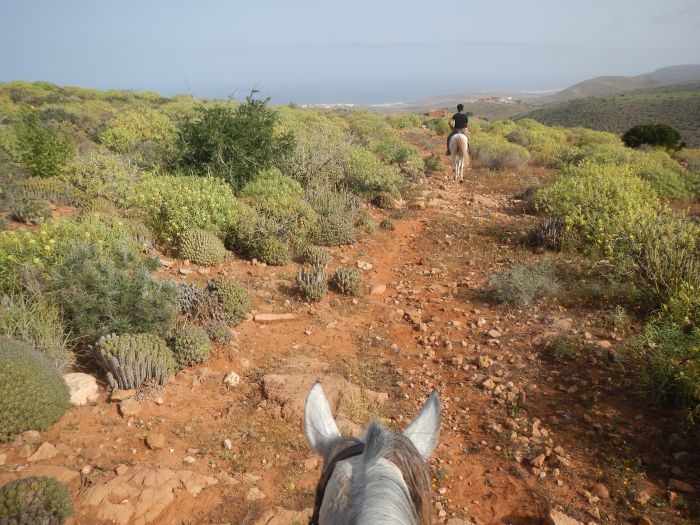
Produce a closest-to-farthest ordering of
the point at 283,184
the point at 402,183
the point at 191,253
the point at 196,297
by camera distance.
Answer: the point at 196,297 → the point at 191,253 → the point at 283,184 → the point at 402,183

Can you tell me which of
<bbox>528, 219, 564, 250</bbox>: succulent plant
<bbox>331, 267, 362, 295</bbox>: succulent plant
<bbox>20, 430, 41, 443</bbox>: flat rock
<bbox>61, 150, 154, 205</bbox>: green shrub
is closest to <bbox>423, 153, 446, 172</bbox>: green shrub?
<bbox>528, 219, 564, 250</bbox>: succulent plant

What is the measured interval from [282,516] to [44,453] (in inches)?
81.8

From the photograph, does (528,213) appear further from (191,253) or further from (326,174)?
(191,253)

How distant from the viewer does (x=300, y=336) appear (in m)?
5.53

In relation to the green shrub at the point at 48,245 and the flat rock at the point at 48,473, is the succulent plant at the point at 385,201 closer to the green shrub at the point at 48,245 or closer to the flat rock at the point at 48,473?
the green shrub at the point at 48,245

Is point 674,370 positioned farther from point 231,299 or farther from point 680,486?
point 231,299

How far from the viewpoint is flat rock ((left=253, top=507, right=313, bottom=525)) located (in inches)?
118

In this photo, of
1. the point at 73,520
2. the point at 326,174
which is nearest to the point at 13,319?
the point at 73,520

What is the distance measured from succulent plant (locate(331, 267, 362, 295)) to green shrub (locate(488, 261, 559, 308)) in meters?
2.12

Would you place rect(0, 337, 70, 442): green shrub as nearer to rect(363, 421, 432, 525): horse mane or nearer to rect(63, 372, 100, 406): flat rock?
rect(63, 372, 100, 406): flat rock

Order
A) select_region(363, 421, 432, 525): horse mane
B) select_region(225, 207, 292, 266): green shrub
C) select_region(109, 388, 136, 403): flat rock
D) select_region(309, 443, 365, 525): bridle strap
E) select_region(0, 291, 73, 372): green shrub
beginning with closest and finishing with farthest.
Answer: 1. select_region(363, 421, 432, 525): horse mane
2. select_region(309, 443, 365, 525): bridle strap
3. select_region(109, 388, 136, 403): flat rock
4. select_region(0, 291, 73, 372): green shrub
5. select_region(225, 207, 292, 266): green shrub

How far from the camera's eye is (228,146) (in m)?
9.38

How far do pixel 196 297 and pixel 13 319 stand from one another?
188 centimetres

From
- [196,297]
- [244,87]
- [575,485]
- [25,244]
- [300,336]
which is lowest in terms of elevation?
[575,485]
